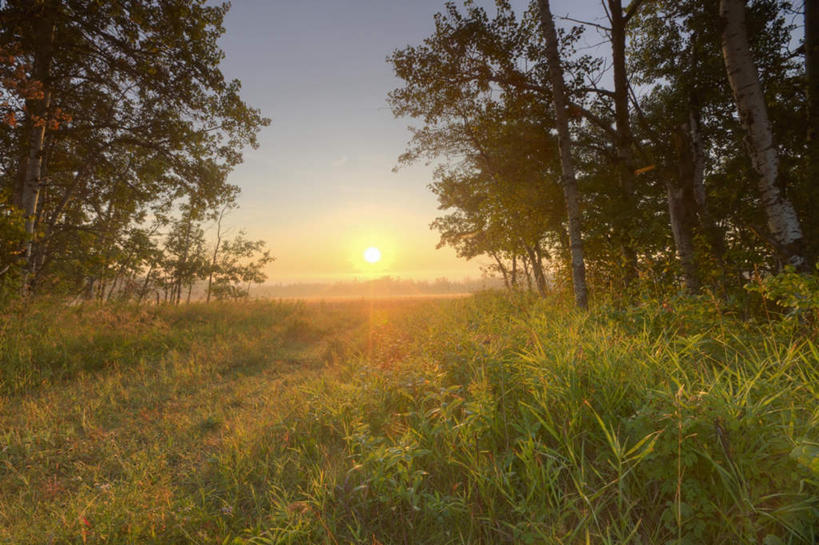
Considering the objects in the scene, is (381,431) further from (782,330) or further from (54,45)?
(54,45)

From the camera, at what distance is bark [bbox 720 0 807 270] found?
4.86 meters

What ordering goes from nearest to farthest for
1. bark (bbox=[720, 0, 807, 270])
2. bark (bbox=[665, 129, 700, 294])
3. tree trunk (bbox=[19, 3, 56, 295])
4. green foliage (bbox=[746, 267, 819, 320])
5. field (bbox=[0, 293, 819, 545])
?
1. field (bbox=[0, 293, 819, 545])
2. green foliage (bbox=[746, 267, 819, 320])
3. bark (bbox=[720, 0, 807, 270])
4. tree trunk (bbox=[19, 3, 56, 295])
5. bark (bbox=[665, 129, 700, 294])

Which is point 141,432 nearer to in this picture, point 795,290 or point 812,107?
point 795,290

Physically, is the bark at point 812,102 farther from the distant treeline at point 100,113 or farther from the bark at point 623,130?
the distant treeline at point 100,113

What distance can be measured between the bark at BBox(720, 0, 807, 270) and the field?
194 centimetres

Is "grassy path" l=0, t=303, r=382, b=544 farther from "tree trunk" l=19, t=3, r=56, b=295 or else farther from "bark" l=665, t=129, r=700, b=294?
"bark" l=665, t=129, r=700, b=294

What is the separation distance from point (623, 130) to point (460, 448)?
10.5m

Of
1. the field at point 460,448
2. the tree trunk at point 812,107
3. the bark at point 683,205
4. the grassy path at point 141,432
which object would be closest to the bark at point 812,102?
the tree trunk at point 812,107

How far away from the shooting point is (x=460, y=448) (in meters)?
2.67

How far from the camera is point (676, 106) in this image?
379 inches

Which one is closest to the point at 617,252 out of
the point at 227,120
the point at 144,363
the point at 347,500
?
the point at 347,500

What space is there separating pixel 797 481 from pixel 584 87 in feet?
34.8

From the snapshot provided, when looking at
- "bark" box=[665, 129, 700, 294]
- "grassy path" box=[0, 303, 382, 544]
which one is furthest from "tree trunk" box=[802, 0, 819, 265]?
"grassy path" box=[0, 303, 382, 544]

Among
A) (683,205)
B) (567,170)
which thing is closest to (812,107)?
(683,205)
